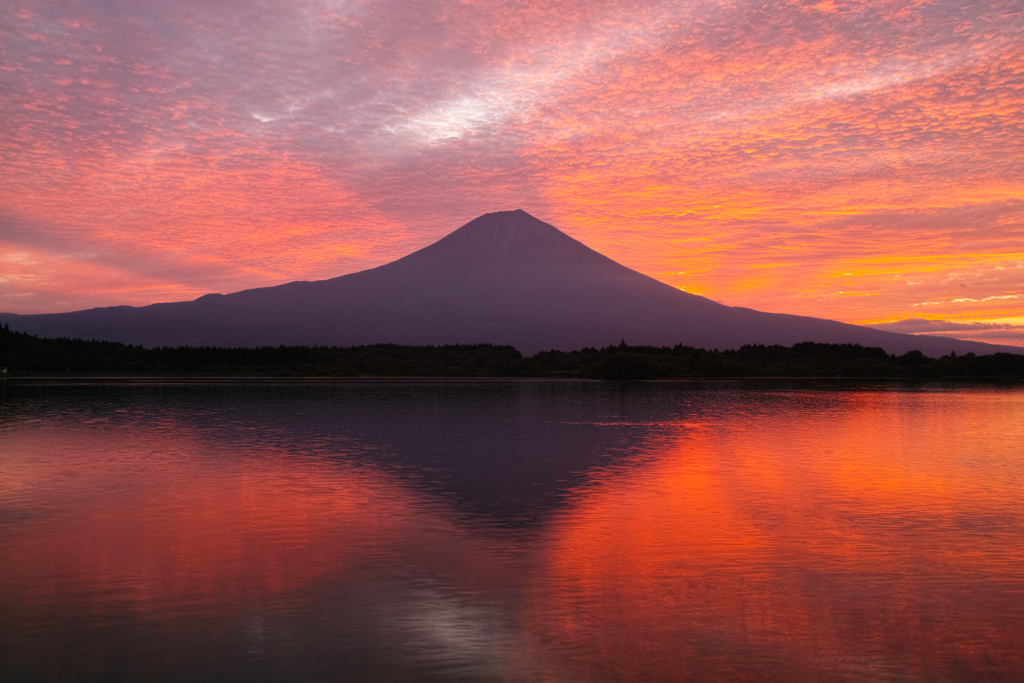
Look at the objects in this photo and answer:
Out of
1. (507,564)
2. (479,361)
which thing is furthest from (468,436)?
(479,361)

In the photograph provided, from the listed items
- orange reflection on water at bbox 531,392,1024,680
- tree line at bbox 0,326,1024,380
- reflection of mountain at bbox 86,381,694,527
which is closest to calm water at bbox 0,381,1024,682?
orange reflection on water at bbox 531,392,1024,680

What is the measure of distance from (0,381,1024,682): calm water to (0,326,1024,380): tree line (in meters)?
104

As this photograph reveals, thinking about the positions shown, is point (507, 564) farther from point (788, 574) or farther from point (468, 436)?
point (468, 436)

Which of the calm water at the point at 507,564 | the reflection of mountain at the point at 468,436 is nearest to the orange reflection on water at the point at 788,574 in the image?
the calm water at the point at 507,564

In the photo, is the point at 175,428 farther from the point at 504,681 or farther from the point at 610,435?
the point at 504,681

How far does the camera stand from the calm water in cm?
799

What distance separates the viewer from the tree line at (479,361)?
425 ft

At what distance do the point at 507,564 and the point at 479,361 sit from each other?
5548 inches

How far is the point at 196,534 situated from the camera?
13.6 metres

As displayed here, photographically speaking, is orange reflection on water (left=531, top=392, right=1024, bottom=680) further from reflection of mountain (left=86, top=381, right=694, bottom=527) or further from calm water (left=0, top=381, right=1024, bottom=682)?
reflection of mountain (left=86, top=381, right=694, bottom=527)

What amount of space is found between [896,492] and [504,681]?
570 inches

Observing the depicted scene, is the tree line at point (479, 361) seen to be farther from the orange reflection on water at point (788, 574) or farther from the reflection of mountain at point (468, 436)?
the orange reflection on water at point (788, 574)

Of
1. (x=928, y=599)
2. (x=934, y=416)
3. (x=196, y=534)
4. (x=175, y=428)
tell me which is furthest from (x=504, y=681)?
(x=934, y=416)

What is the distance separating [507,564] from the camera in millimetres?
11602
